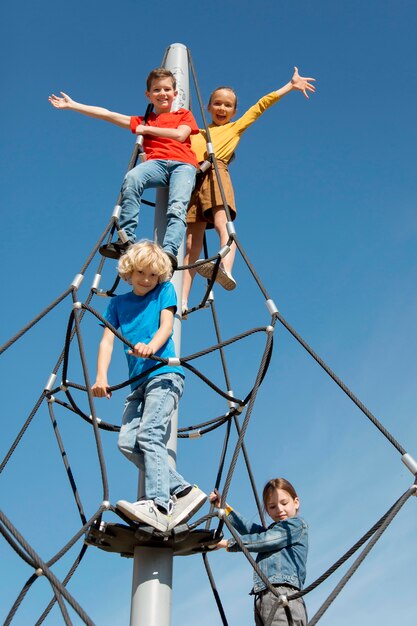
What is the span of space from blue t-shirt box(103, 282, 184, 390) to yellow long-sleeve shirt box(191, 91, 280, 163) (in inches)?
76.4

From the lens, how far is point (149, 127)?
484 centimetres

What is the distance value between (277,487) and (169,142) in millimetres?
2344

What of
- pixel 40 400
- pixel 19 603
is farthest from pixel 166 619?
pixel 40 400

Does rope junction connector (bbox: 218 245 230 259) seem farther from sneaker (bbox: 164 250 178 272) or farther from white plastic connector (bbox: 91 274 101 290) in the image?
white plastic connector (bbox: 91 274 101 290)

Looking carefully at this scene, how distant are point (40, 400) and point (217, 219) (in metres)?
1.84

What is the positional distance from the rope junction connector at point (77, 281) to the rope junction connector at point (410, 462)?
1.85 metres

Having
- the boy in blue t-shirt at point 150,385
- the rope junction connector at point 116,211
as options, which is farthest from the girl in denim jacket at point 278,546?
the rope junction connector at point 116,211

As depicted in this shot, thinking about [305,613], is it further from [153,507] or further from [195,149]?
[195,149]

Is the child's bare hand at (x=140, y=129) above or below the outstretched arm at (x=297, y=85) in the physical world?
below

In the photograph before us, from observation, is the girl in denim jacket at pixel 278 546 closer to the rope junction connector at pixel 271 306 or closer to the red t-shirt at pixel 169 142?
the rope junction connector at pixel 271 306

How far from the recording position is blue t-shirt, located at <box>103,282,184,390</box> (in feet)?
12.0

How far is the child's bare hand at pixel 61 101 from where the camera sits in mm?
5227

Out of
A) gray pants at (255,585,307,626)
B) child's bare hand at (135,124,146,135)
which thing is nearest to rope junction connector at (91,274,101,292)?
A: child's bare hand at (135,124,146,135)

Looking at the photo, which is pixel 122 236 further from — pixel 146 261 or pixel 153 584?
pixel 153 584
